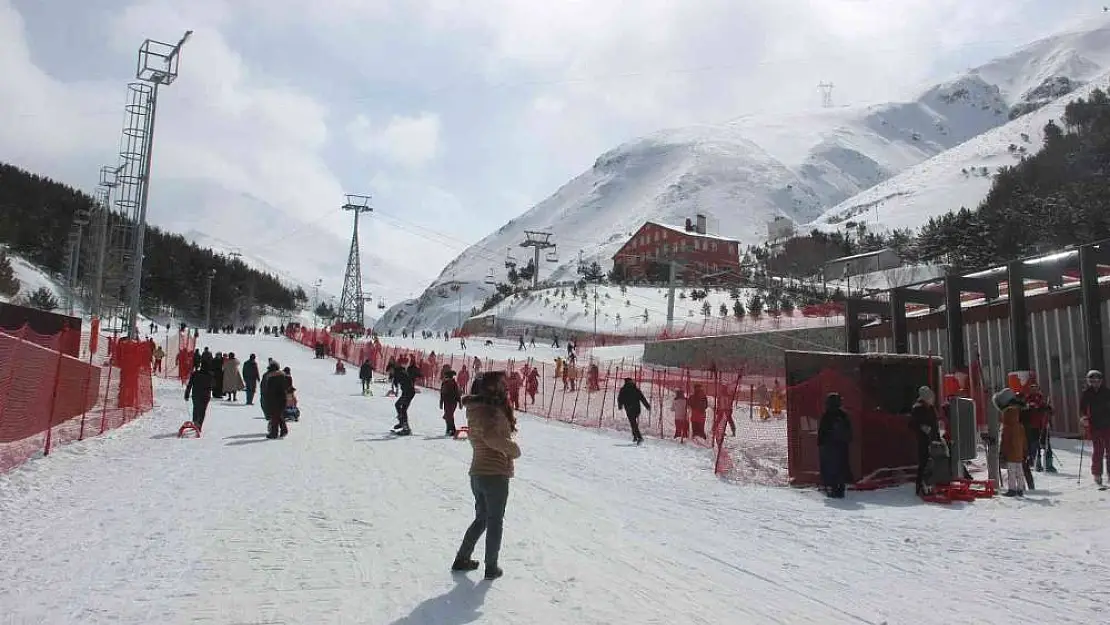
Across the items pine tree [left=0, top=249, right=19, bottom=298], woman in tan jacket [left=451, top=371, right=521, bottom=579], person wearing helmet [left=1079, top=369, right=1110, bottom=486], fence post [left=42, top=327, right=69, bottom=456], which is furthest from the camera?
pine tree [left=0, top=249, right=19, bottom=298]

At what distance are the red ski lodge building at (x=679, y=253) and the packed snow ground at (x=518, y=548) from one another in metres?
78.3

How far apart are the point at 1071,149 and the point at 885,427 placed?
287 ft

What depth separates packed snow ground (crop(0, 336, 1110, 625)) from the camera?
4.97 meters

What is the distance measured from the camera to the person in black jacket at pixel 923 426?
380 inches

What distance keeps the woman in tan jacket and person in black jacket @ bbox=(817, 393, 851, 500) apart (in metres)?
5.72

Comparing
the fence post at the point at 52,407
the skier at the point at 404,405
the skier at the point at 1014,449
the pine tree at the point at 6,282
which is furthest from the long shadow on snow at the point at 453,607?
the pine tree at the point at 6,282

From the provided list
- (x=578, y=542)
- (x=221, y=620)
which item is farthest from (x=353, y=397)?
(x=221, y=620)

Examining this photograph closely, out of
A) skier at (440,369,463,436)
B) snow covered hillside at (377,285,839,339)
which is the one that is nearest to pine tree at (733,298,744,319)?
snow covered hillside at (377,285,839,339)

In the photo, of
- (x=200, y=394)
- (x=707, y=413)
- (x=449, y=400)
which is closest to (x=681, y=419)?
(x=707, y=413)

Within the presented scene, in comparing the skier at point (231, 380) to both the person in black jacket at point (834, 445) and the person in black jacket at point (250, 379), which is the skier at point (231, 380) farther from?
the person in black jacket at point (834, 445)

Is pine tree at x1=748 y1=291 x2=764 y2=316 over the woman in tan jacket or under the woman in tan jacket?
over

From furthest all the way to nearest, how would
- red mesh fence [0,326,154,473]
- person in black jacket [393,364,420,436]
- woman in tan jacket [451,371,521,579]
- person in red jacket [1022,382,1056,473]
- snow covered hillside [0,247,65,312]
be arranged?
snow covered hillside [0,247,65,312] → person in black jacket [393,364,420,436] → person in red jacket [1022,382,1056,473] → red mesh fence [0,326,154,473] → woman in tan jacket [451,371,521,579]

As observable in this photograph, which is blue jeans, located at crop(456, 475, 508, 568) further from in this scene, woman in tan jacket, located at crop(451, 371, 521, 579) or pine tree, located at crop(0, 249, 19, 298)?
pine tree, located at crop(0, 249, 19, 298)

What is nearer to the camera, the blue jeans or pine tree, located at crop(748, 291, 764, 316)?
the blue jeans
